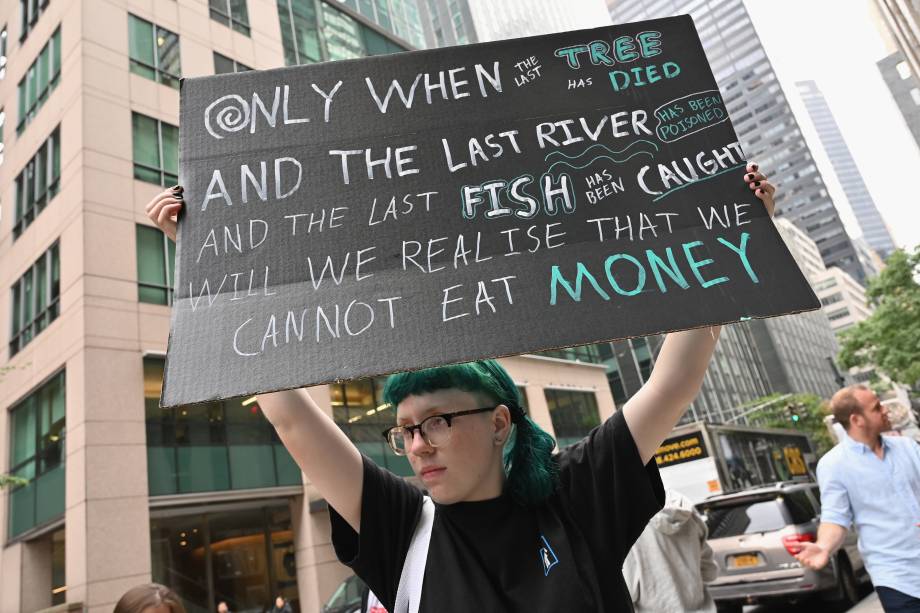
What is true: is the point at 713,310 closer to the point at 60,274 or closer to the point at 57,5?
the point at 60,274

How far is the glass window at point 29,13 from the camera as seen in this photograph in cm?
2155

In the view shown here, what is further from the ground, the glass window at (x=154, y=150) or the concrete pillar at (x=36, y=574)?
the glass window at (x=154, y=150)

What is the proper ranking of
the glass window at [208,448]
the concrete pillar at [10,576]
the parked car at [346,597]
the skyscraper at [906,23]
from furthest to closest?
the skyscraper at [906,23] → the concrete pillar at [10,576] → the glass window at [208,448] → the parked car at [346,597]

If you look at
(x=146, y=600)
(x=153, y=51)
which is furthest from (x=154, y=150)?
(x=146, y=600)

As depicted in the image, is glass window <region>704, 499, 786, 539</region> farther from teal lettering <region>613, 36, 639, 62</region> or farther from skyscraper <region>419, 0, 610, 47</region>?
skyscraper <region>419, 0, 610, 47</region>

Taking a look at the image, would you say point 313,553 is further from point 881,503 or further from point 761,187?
point 761,187

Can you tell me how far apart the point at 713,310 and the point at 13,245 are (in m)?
23.2

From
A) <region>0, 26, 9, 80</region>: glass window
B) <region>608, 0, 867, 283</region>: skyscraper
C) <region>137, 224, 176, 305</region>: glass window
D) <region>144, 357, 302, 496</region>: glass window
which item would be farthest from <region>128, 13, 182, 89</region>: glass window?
<region>608, 0, 867, 283</region>: skyscraper

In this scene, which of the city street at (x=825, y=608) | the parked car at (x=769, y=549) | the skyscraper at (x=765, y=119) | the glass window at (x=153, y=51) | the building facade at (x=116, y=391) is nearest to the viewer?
the city street at (x=825, y=608)

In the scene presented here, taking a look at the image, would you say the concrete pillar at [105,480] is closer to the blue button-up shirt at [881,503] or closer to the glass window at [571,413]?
the blue button-up shirt at [881,503]

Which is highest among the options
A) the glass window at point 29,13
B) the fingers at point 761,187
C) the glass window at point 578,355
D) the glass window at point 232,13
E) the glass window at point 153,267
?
the glass window at point 29,13

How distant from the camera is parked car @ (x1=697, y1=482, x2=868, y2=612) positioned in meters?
8.79

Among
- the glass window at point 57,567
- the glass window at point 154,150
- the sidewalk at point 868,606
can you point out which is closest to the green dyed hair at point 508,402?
the sidewalk at point 868,606

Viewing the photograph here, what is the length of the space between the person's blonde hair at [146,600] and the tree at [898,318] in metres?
30.6
